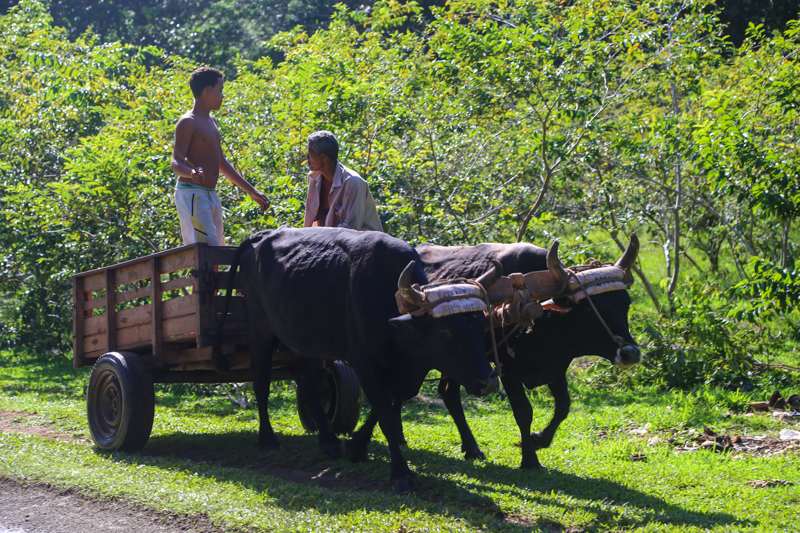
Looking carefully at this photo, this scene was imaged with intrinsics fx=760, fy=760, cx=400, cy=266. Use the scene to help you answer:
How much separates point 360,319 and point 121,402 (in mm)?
2415

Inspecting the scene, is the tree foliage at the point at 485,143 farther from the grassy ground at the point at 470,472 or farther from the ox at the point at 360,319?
the ox at the point at 360,319

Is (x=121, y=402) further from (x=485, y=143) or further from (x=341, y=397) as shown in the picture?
(x=485, y=143)

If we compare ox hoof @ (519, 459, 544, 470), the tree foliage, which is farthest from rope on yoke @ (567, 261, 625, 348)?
the tree foliage

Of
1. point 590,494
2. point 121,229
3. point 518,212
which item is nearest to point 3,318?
point 121,229

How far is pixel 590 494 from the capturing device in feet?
16.0

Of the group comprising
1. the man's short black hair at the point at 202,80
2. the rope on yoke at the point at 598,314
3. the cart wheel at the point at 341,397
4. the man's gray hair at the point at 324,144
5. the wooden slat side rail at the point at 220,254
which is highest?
the man's short black hair at the point at 202,80

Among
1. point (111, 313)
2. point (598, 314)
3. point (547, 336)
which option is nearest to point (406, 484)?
point (547, 336)

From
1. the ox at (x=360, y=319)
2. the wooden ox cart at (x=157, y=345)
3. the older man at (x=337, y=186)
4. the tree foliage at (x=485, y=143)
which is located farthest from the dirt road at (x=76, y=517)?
the tree foliage at (x=485, y=143)

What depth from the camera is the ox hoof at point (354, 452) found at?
19.2 ft

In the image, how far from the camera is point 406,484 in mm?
4930

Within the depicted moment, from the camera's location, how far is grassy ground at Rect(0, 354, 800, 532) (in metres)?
4.36

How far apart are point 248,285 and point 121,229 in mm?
4098

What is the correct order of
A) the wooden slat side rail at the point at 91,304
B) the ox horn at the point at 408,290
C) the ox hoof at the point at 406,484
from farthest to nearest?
the wooden slat side rail at the point at 91,304 < the ox hoof at the point at 406,484 < the ox horn at the point at 408,290

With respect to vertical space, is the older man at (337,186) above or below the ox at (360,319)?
above
